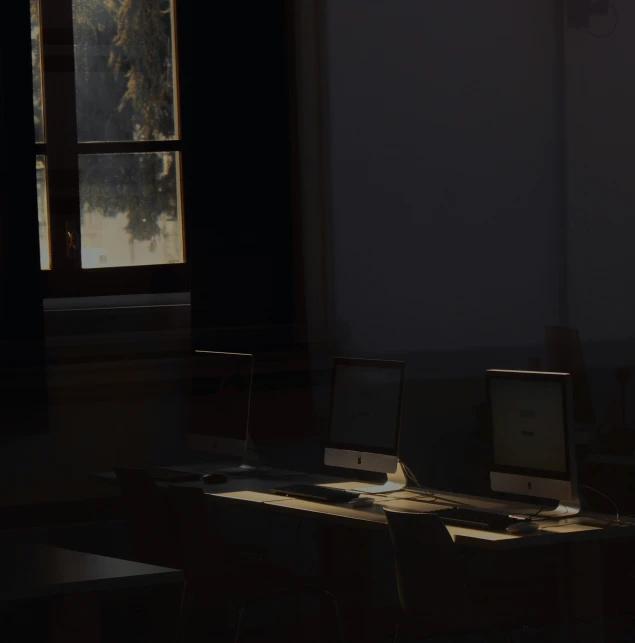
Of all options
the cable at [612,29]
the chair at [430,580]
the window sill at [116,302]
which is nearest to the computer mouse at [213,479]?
the window sill at [116,302]

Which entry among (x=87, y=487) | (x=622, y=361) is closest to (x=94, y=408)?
(x=87, y=487)

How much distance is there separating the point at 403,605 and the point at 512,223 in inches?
143

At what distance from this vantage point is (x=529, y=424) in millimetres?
4227

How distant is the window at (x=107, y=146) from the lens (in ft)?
19.3

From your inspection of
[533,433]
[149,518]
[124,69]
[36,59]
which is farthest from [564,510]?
[36,59]

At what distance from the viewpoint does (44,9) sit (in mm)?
5848

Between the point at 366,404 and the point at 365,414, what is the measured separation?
41 mm

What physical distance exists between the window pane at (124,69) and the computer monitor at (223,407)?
3.94 feet

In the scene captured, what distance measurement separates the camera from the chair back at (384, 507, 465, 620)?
367 centimetres

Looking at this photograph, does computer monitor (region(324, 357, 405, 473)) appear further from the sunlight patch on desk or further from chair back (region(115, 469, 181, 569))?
chair back (region(115, 469, 181, 569))

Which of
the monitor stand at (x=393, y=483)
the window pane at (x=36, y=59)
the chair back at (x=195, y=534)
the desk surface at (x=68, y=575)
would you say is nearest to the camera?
the desk surface at (x=68, y=575)

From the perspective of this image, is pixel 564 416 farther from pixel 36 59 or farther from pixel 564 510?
pixel 36 59

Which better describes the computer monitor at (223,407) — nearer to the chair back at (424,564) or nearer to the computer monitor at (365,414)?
the computer monitor at (365,414)

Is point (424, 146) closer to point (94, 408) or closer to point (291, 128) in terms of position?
point (291, 128)
